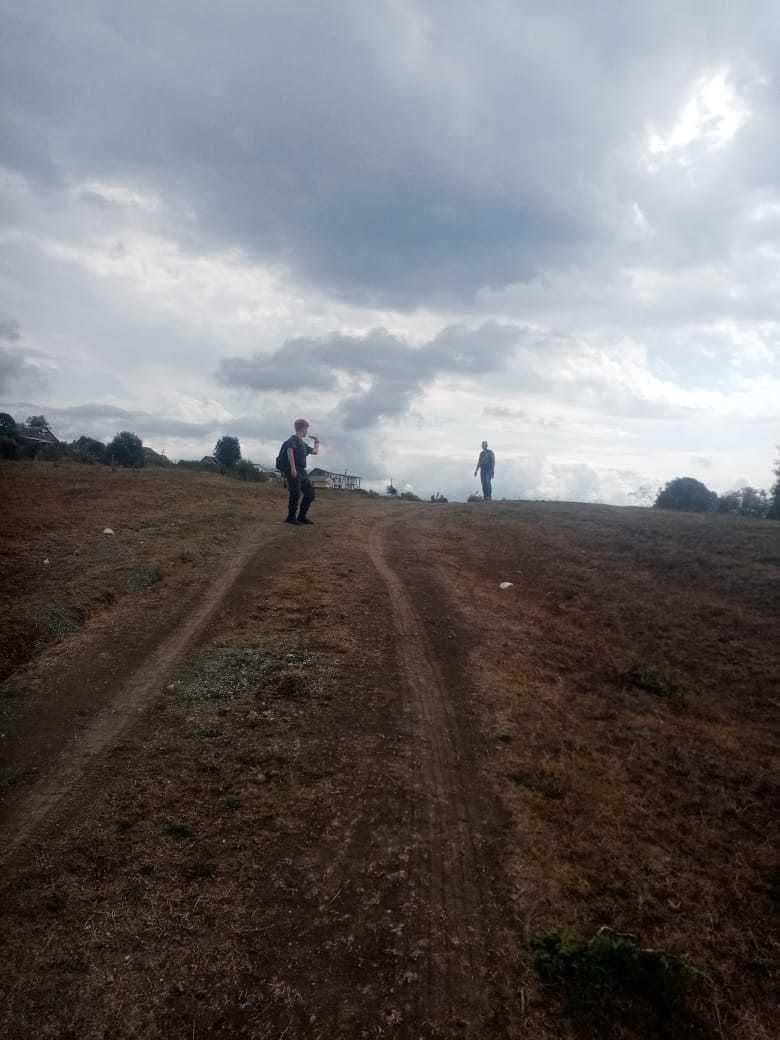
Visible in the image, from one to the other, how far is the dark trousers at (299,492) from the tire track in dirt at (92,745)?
Result: 5.89m

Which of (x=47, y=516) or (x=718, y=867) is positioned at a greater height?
(x=47, y=516)

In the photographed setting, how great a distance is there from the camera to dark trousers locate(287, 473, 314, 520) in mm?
14977

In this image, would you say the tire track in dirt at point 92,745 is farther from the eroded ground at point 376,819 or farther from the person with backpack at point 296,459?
the person with backpack at point 296,459

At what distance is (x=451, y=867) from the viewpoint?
4523mm

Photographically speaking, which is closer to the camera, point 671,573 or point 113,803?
point 113,803

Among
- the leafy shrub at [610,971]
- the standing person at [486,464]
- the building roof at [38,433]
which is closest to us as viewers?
the leafy shrub at [610,971]

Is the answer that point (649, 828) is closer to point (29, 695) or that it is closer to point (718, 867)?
point (718, 867)

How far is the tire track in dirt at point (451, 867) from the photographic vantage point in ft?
11.7

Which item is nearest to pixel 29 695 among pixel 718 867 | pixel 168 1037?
pixel 168 1037

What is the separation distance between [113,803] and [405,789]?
7.83 feet

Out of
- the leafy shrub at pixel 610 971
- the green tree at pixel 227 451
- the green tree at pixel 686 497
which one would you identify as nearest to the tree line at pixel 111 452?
the green tree at pixel 227 451

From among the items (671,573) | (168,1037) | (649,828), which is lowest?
(168,1037)

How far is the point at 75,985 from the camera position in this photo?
347cm

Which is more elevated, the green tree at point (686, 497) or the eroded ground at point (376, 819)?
the green tree at point (686, 497)
